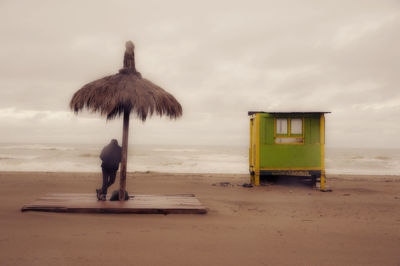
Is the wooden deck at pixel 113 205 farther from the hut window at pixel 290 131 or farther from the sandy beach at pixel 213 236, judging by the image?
the hut window at pixel 290 131

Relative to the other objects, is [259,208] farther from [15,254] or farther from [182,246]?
[15,254]

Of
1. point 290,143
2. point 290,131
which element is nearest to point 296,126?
point 290,131

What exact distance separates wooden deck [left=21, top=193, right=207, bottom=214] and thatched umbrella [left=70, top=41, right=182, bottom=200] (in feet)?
1.68

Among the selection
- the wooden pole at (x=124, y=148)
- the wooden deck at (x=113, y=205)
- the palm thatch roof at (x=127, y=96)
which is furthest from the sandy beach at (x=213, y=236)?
the palm thatch roof at (x=127, y=96)

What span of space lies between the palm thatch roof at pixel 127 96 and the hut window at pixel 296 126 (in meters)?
5.33

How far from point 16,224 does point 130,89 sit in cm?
294

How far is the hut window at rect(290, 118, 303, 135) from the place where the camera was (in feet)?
34.4

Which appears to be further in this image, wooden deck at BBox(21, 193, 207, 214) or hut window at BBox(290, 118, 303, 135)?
hut window at BBox(290, 118, 303, 135)

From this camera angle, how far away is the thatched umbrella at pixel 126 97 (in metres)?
5.91

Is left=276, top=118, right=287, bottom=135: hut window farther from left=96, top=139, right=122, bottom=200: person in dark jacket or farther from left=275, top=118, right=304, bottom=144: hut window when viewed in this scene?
left=96, top=139, right=122, bottom=200: person in dark jacket

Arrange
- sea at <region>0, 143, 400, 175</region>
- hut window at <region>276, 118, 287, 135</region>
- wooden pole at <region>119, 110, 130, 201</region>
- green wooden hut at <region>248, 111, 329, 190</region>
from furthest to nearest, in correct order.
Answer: sea at <region>0, 143, 400, 175</region>
hut window at <region>276, 118, 287, 135</region>
green wooden hut at <region>248, 111, 329, 190</region>
wooden pole at <region>119, 110, 130, 201</region>

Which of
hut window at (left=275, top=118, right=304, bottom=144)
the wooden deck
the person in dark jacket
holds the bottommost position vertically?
the wooden deck

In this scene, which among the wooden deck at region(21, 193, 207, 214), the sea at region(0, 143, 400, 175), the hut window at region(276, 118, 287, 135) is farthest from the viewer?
the sea at region(0, 143, 400, 175)

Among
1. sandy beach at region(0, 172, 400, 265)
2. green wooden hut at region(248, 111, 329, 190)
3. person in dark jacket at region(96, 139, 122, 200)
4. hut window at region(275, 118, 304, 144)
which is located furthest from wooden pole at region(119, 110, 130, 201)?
hut window at region(275, 118, 304, 144)
